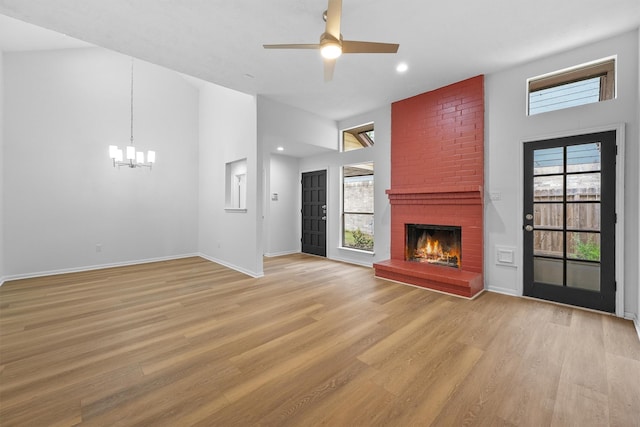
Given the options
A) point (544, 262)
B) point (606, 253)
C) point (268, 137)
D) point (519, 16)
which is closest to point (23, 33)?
point (268, 137)

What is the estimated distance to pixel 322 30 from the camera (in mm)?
2820

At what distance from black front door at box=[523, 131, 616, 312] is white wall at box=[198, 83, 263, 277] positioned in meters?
4.05

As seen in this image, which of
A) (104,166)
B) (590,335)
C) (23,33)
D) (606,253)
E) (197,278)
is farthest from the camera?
(104,166)

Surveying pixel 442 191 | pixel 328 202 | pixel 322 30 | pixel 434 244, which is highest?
pixel 322 30

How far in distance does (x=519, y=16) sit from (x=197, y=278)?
216 inches

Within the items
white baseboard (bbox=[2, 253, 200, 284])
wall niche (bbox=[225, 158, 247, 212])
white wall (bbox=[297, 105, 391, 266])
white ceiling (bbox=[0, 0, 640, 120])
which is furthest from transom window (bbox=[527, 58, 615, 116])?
white baseboard (bbox=[2, 253, 200, 284])

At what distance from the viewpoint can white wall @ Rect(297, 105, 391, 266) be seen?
16.7 ft

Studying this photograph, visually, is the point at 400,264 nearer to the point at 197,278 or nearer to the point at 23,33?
the point at 197,278

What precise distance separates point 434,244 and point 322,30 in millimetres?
3661

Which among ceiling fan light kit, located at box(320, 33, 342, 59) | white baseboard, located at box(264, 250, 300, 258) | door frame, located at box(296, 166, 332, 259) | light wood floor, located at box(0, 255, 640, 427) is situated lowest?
light wood floor, located at box(0, 255, 640, 427)

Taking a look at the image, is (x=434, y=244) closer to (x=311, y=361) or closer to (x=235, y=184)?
(x=311, y=361)

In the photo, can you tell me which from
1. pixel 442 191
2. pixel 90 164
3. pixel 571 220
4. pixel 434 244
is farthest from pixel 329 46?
pixel 90 164

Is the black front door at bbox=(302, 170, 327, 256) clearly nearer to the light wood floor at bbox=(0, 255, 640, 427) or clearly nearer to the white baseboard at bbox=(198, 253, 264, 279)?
the white baseboard at bbox=(198, 253, 264, 279)

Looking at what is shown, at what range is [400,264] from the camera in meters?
4.43
